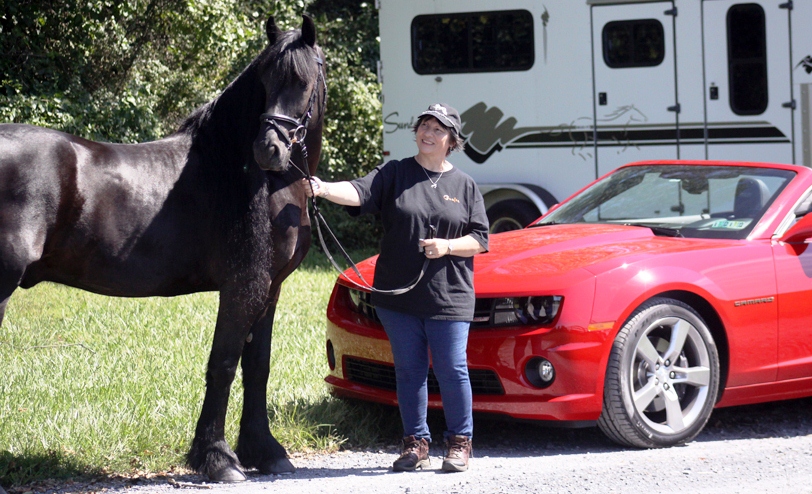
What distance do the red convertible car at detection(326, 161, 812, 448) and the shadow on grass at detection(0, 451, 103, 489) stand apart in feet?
5.11

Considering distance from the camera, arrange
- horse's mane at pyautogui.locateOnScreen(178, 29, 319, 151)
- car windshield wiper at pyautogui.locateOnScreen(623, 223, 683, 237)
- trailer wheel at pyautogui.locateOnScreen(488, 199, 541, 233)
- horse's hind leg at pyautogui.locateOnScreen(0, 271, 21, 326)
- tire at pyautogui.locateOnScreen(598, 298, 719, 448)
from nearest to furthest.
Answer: horse's hind leg at pyautogui.locateOnScreen(0, 271, 21, 326) → horse's mane at pyautogui.locateOnScreen(178, 29, 319, 151) → tire at pyautogui.locateOnScreen(598, 298, 719, 448) → car windshield wiper at pyautogui.locateOnScreen(623, 223, 683, 237) → trailer wheel at pyautogui.locateOnScreen(488, 199, 541, 233)

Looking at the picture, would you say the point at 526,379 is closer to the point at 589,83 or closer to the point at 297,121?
the point at 297,121

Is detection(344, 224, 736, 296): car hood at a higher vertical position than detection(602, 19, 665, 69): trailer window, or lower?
lower

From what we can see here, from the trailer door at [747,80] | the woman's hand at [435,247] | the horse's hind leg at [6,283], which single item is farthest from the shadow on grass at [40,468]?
the trailer door at [747,80]

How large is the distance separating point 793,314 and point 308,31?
10.1 feet

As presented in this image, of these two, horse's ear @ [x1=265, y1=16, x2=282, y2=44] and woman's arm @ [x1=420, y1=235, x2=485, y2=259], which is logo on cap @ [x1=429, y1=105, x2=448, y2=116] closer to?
woman's arm @ [x1=420, y1=235, x2=485, y2=259]

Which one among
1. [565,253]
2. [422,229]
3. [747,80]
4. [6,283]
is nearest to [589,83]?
[747,80]

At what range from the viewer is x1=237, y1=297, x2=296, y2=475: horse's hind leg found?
199 inches

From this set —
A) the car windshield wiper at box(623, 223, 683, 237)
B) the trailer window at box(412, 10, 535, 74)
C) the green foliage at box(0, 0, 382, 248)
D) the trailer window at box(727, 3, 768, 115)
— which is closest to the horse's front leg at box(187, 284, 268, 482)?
the car windshield wiper at box(623, 223, 683, 237)

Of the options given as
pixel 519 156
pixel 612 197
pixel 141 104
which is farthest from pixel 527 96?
pixel 612 197

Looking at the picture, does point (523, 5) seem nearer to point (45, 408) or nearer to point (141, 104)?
point (141, 104)

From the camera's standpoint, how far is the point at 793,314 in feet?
18.8

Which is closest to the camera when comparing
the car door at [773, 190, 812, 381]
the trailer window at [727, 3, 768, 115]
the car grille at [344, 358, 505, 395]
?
the car grille at [344, 358, 505, 395]

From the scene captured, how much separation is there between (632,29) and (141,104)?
5.95 meters
